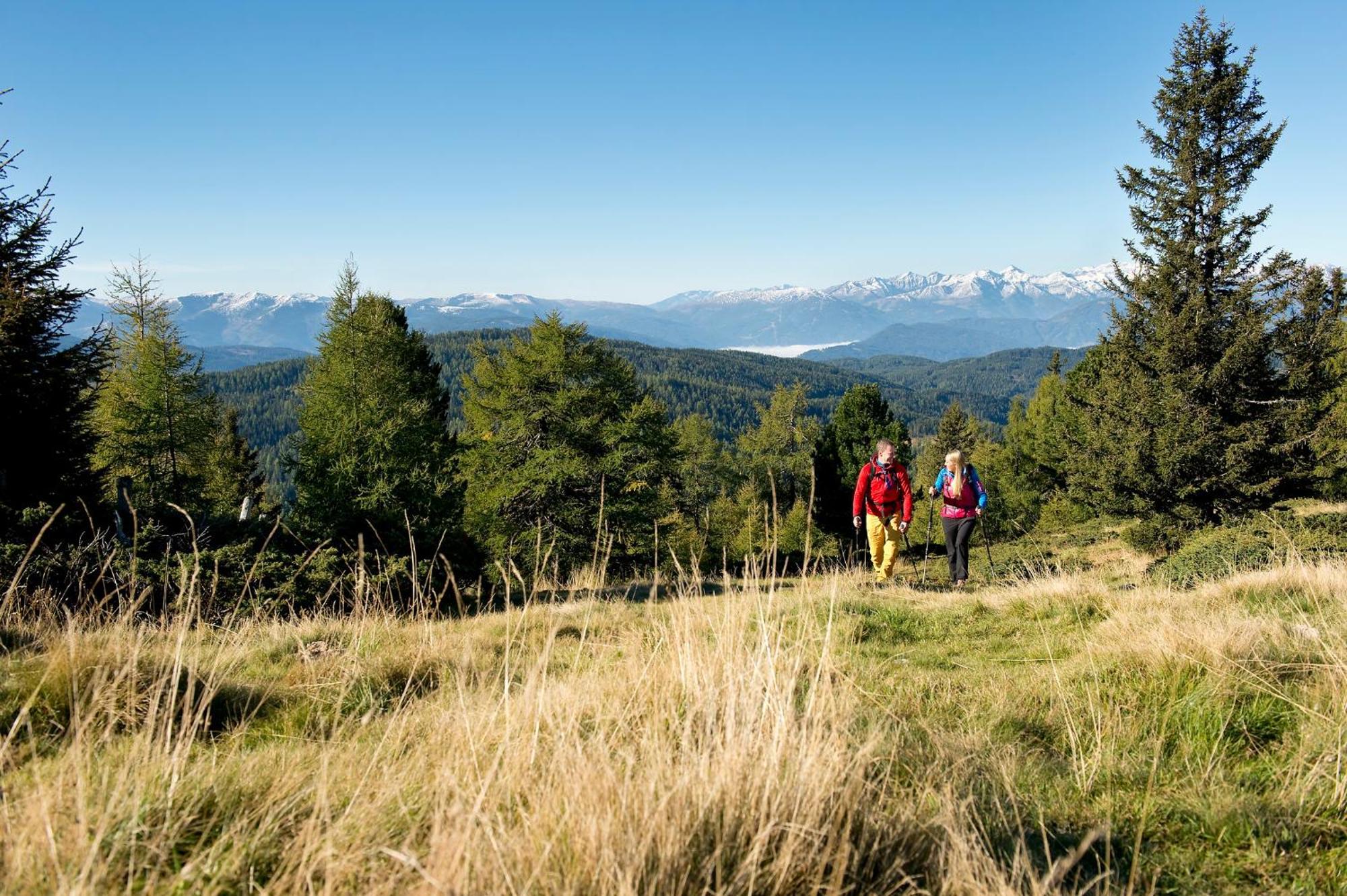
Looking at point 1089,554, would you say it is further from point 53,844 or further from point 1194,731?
point 53,844

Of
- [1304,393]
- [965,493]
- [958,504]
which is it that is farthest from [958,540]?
[1304,393]

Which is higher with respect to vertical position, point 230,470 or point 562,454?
point 562,454

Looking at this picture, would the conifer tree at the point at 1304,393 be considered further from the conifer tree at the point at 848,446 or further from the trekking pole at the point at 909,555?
the conifer tree at the point at 848,446

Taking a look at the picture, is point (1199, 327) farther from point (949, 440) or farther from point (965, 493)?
point (949, 440)

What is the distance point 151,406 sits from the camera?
816 inches

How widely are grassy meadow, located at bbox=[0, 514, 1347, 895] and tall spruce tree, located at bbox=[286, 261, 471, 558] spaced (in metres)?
10.3

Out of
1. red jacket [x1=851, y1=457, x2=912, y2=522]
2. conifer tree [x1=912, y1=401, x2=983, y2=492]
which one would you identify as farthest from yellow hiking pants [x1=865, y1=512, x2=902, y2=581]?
conifer tree [x1=912, y1=401, x2=983, y2=492]

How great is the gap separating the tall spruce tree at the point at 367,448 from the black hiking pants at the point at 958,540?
9.70 m

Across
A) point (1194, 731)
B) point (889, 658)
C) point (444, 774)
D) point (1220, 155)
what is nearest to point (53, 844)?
point (444, 774)

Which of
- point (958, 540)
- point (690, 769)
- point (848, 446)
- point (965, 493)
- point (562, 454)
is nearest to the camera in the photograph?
point (690, 769)

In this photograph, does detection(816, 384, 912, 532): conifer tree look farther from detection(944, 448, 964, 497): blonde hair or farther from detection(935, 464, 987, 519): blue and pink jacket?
detection(944, 448, 964, 497): blonde hair

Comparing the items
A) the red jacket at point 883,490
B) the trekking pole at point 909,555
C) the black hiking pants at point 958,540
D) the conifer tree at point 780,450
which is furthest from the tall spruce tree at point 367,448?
the conifer tree at point 780,450

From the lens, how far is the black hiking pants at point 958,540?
31.7 ft

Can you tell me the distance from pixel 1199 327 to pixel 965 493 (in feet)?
37.6
